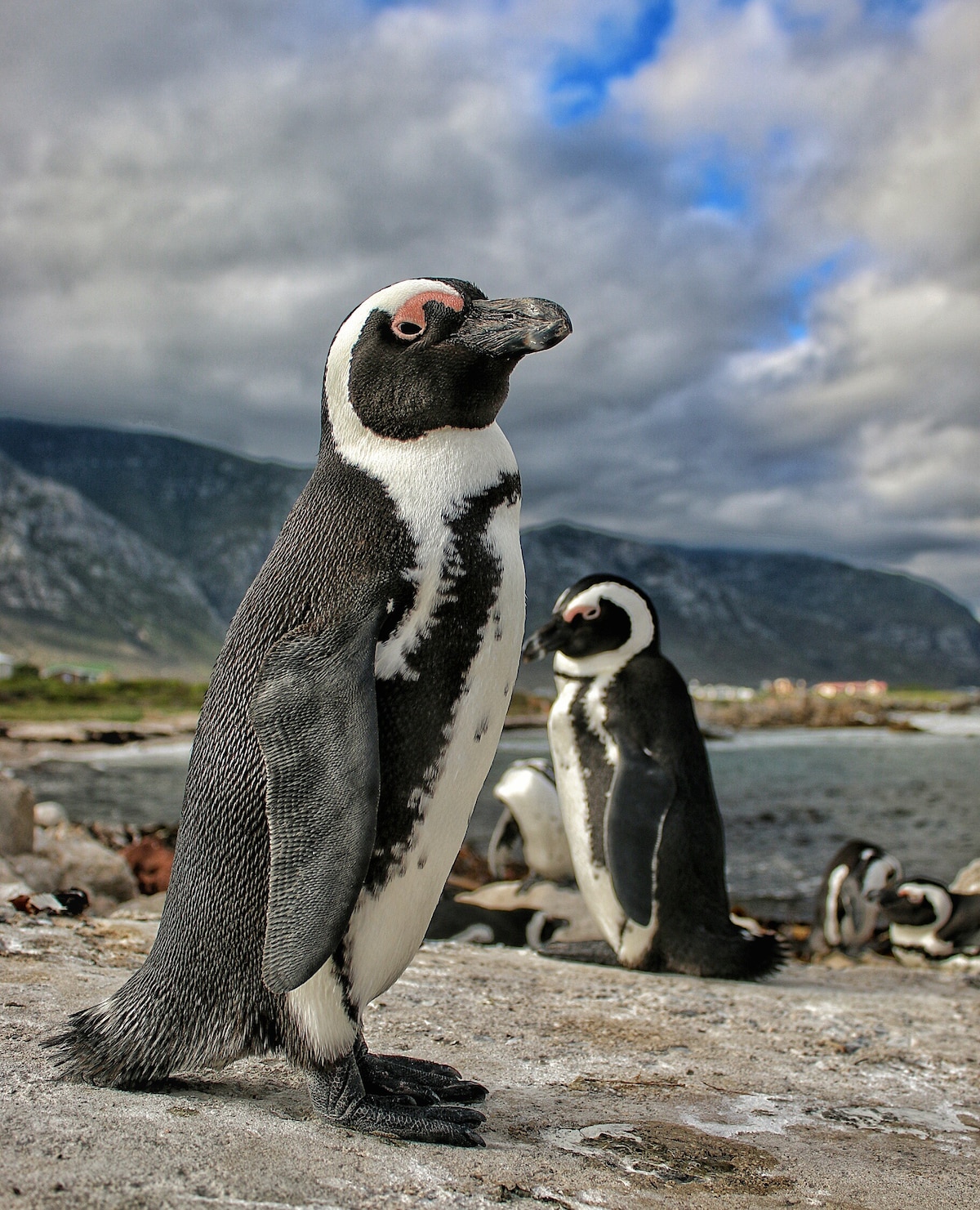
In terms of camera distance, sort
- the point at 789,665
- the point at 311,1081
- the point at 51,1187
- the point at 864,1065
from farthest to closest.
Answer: the point at 789,665 → the point at 864,1065 → the point at 311,1081 → the point at 51,1187

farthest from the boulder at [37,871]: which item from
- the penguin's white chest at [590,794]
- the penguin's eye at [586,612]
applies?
the penguin's eye at [586,612]

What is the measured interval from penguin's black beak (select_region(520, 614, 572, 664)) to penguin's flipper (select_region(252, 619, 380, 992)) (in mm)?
3174

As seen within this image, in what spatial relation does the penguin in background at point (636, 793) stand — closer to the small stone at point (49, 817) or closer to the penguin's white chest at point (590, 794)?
the penguin's white chest at point (590, 794)

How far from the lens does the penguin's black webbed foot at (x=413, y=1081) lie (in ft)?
7.57

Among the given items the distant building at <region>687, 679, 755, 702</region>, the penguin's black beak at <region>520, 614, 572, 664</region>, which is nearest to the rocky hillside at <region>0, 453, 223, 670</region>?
the distant building at <region>687, 679, 755, 702</region>

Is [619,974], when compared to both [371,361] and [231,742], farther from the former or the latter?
[371,361]

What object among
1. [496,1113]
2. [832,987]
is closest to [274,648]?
[496,1113]

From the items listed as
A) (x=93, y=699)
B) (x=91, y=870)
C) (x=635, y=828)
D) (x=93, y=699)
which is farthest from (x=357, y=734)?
(x=93, y=699)

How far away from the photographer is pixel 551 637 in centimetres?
533

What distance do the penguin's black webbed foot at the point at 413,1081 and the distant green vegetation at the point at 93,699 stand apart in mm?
39532

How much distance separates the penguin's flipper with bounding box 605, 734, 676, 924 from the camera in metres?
4.81

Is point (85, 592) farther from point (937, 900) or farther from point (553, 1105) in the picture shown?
point (553, 1105)

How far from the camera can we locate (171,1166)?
1733mm

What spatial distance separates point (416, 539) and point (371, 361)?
0.47 metres
